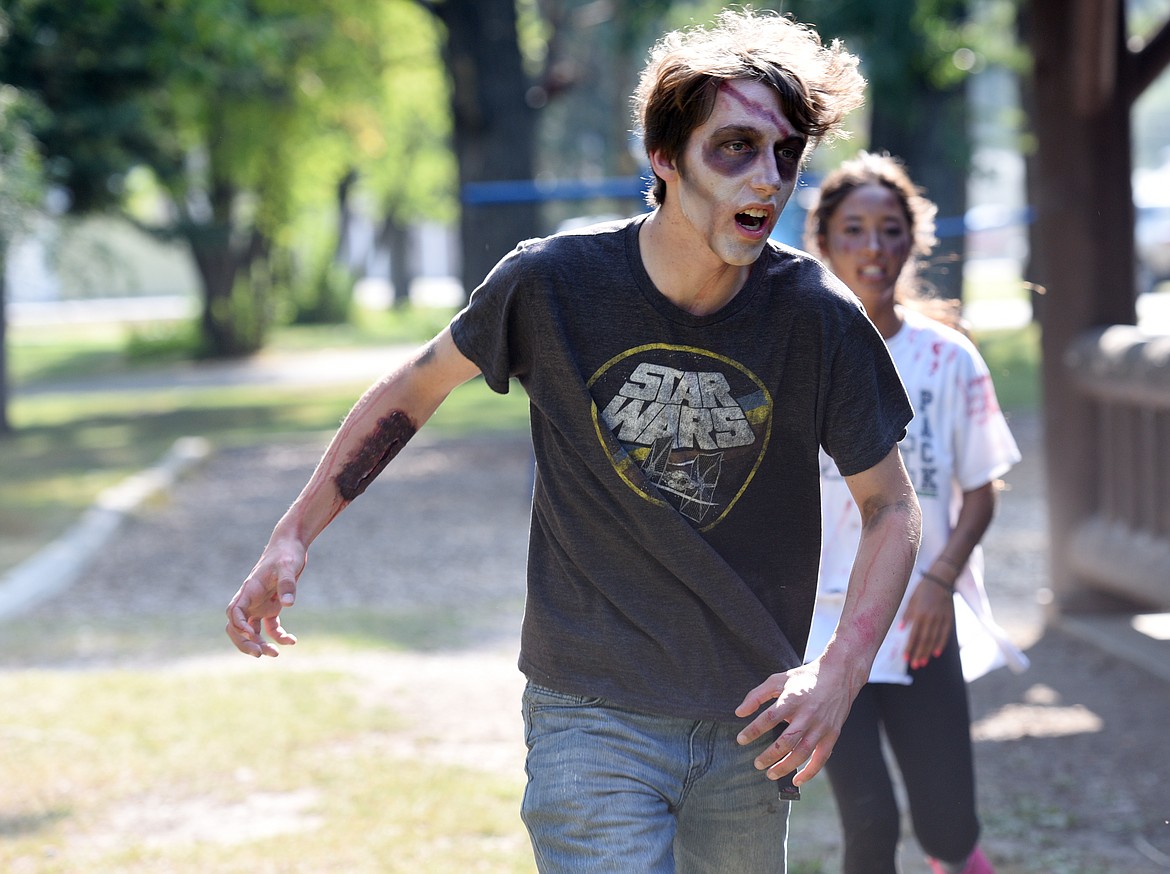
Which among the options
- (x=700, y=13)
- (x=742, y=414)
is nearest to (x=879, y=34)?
(x=742, y=414)

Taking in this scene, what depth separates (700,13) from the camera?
88.3ft

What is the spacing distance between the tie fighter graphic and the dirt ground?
2301mm

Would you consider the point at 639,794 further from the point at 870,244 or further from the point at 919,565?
the point at 870,244

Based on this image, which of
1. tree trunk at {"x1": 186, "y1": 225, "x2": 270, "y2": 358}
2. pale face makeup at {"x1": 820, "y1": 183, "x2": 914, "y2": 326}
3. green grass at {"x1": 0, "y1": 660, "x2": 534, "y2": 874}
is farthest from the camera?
tree trunk at {"x1": 186, "y1": 225, "x2": 270, "y2": 358}

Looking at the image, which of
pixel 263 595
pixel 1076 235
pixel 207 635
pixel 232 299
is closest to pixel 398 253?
pixel 232 299

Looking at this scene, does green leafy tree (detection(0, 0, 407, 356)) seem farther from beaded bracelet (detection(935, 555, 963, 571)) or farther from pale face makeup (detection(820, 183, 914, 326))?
beaded bracelet (detection(935, 555, 963, 571))

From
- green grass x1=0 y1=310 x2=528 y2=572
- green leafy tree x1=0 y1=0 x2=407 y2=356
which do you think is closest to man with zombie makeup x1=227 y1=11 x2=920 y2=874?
green grass x1=0 y1=310 x2=528 y2=572

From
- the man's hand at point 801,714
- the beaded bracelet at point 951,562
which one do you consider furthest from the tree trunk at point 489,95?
the man's hand at point 801,714

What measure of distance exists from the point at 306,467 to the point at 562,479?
11.9m

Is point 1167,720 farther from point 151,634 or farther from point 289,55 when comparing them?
point 289,55

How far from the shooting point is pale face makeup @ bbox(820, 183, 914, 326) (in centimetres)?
374

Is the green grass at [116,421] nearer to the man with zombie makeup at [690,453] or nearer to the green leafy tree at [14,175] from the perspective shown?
the green leafy tree at [14,175]

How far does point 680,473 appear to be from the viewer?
2.58 meters

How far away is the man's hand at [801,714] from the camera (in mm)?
2326
